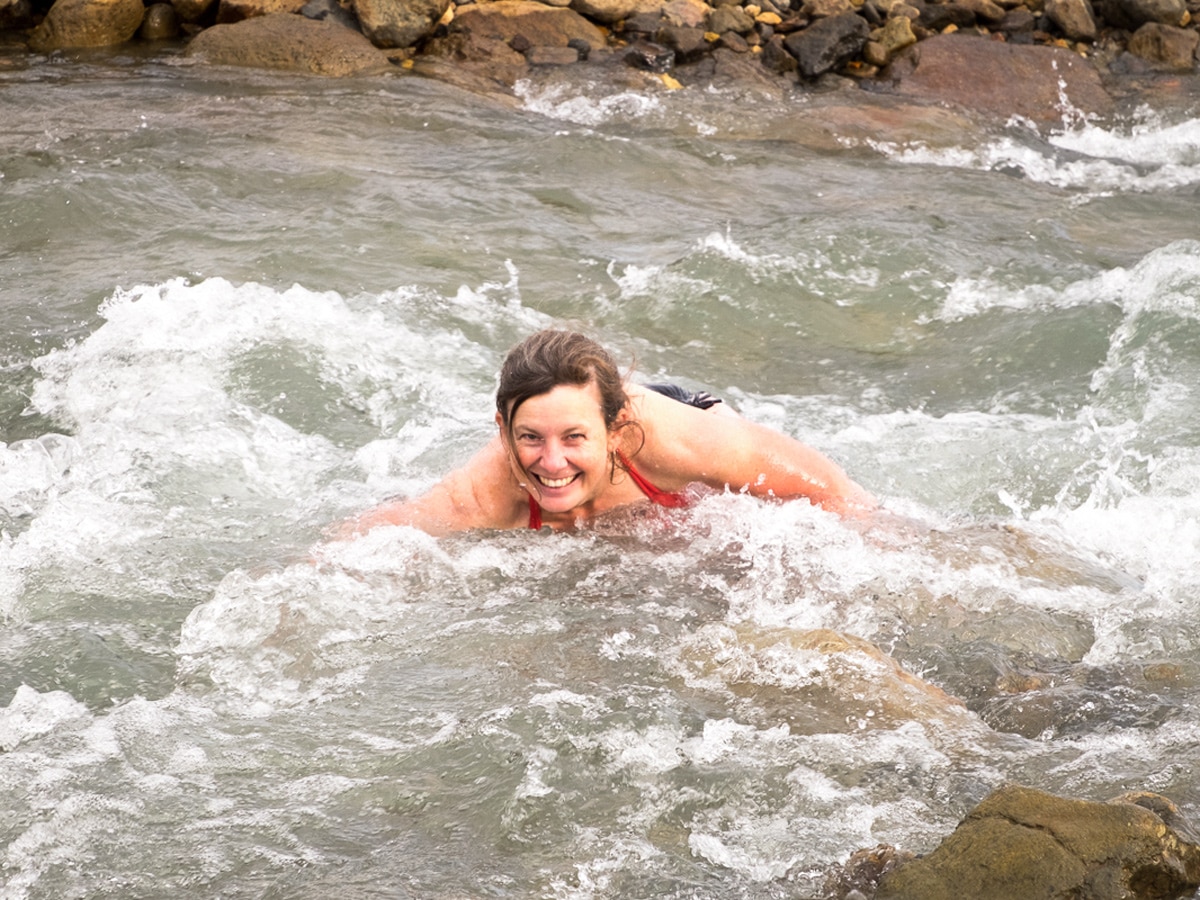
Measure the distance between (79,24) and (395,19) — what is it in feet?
8.22

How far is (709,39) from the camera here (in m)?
11.7

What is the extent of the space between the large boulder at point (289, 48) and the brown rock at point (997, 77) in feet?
13.9

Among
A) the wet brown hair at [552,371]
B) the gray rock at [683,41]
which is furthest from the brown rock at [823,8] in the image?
the wet brown hair at [552,371]

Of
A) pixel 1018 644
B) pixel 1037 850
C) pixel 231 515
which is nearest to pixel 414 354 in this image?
pixel 231 515

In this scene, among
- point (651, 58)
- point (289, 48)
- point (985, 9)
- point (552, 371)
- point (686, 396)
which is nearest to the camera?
point (552, 371)

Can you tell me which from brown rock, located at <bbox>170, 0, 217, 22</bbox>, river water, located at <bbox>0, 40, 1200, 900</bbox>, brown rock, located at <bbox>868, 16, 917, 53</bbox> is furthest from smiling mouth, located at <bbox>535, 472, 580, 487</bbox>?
brown rock, located at <bbox>170, 0, 217, 22</bbox>

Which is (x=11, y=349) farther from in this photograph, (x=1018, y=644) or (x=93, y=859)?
(x=1018, y=644)

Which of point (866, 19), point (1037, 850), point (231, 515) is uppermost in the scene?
point (866, 19)

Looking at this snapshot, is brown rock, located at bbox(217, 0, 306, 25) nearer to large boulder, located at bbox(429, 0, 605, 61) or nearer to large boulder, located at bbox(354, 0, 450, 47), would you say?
large boulder, located at bbox(354, 0, 450, 47)

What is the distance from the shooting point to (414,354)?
7008mm

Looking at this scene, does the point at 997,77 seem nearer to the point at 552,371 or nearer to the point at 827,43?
the point at 827,43

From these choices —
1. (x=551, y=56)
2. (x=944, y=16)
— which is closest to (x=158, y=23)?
(x=551, y=56)

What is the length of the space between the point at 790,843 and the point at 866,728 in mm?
508

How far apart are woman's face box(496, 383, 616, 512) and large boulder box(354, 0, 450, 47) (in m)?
7.53
